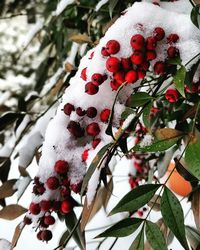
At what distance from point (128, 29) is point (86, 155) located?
0.18m

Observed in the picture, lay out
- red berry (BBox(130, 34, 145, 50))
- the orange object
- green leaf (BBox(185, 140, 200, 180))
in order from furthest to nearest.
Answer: the orange object
red berry (BBox(130, 34, 145, 50))
green leaf (BBox(185, 140, 200, 180))

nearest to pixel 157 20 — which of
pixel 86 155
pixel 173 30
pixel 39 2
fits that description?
pixel 173 30

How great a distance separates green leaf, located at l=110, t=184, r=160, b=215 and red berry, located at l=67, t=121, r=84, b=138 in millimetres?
112

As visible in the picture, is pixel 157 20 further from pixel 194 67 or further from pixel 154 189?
pixel 154 189

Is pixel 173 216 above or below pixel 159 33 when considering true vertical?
below

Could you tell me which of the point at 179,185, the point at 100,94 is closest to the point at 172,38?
the point at 100,94

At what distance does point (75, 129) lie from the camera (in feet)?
1.52

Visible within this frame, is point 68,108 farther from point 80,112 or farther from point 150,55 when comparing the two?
point 150,55

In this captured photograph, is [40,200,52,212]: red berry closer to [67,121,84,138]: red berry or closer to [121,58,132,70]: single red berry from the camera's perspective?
[67,121,84,138]: red berry

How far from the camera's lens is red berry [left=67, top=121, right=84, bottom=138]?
0.46 m

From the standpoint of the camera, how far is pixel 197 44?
0.47 meters

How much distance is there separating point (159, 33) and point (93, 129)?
5.9 inches

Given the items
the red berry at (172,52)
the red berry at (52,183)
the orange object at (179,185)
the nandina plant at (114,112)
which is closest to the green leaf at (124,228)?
the nandina plant at (114,112)

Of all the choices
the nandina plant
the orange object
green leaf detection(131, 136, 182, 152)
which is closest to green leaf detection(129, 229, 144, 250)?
the nandina plant
